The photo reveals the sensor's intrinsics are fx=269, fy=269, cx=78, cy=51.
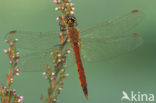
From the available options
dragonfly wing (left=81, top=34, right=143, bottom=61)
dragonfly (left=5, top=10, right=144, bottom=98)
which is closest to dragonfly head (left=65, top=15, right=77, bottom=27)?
dragonfly (left=5, top=10, right=144, bottom=98)

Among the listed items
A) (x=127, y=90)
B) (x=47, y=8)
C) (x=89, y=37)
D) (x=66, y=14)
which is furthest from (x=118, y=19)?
(x=47, y=8)

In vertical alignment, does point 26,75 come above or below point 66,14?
below

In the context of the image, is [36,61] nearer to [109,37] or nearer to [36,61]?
[36,61]

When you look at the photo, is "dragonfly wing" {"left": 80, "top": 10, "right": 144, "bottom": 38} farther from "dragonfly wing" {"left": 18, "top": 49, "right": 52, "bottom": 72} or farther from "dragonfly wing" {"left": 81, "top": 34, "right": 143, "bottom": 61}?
"dragonfly wing" {"left": 18, "top": 49, "right": 52, "bottom": 72}

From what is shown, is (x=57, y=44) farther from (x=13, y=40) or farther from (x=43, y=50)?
(x=13, y=40)

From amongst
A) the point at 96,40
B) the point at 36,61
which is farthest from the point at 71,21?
the point at 36,61

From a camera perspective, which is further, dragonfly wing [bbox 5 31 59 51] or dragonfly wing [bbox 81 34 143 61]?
dragonfly wing [bbox 81 34 143 61]

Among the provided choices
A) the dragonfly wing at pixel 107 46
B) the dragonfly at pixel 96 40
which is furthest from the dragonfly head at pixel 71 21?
the dragonfly wing at pixel 107 46
